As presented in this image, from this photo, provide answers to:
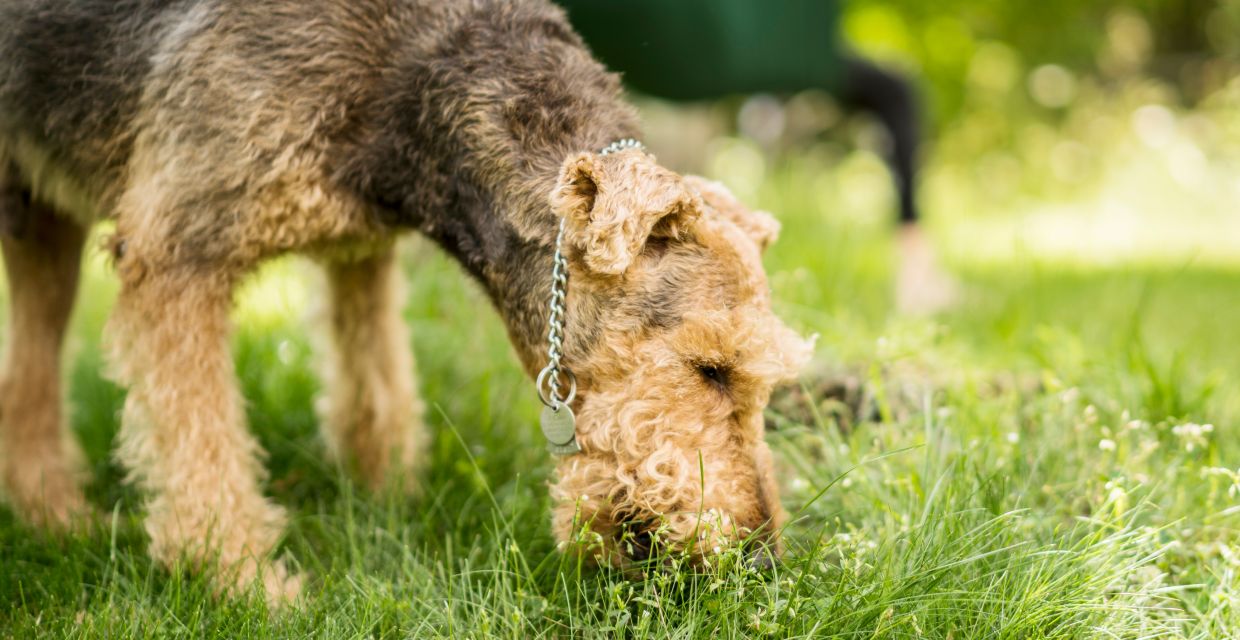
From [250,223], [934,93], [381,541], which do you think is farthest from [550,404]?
[934,93]

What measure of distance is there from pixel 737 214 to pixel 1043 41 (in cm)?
1365

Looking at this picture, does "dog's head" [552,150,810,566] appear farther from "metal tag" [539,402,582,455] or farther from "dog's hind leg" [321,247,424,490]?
"dog's hind leg" [321,247,424,490]

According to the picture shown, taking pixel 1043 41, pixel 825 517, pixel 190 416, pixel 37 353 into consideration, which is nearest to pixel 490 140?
pixel 190 416

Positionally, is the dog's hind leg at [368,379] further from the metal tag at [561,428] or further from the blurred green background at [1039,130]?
the blurred green background at [1039,130]

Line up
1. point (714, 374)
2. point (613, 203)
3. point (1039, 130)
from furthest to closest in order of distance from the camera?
point (1039, 130) < point (714, 374) < point (613, 203)

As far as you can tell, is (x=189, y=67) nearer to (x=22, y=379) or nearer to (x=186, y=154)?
(x=186, y=154)

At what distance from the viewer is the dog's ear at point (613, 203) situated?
7.77 feet

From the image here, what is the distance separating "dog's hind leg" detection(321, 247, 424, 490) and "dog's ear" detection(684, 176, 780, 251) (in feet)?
4.24

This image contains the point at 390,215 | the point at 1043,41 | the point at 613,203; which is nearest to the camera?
the point at 613,203

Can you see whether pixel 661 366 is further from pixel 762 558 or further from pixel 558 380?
pixel 762 558

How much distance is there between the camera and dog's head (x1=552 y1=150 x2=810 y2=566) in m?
2.39

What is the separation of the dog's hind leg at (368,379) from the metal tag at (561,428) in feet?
4.01

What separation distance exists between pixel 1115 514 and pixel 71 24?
3.18m

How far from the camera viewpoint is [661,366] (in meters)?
2.47
